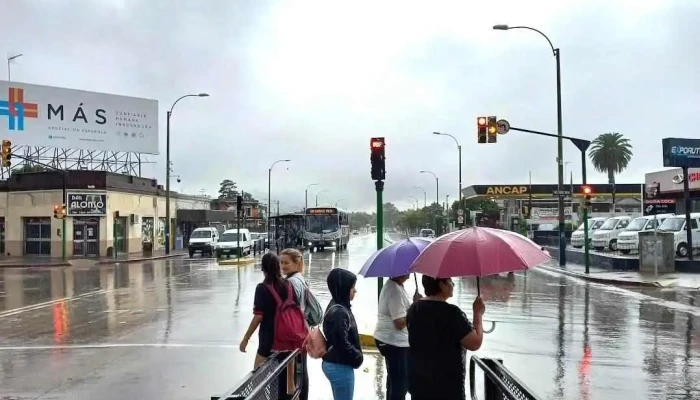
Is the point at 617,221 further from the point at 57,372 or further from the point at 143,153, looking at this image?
the point at 143,153

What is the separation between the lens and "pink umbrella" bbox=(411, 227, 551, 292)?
15.3 feet

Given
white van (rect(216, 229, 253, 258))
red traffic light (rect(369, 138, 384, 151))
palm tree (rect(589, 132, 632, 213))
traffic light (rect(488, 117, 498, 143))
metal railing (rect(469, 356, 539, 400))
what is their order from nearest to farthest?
metal railing (rect(469, 356, 539, 400)) → red traffic light (rect(369, 138, 384, 151)) → traffic light (rect(488, 117, 498, 143)) → white van (rect(216, 229, 253, 258)) → palm tree (rect(589, 132, 632, 213))

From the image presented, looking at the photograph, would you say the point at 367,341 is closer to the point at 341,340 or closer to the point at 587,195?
the point at 341,340

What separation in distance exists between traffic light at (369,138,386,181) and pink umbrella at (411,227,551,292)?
22.4ft

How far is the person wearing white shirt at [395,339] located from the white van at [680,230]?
26.9 m

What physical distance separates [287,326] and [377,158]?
246 inches

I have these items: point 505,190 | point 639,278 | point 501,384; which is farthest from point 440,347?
point 505,190

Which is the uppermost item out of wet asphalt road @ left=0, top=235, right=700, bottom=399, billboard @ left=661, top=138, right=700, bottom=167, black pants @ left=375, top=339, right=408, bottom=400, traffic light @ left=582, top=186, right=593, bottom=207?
billboard @ left=661, top=138, right=700, bottom=167

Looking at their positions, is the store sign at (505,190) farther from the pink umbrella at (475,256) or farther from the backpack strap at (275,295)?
the pink umbrella at (475,256)

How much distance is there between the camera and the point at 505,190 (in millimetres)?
85625

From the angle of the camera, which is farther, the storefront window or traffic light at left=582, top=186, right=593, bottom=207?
the storefront window

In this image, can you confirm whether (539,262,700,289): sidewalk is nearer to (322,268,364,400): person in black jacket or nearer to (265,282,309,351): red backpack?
(265,282,309,351): red backpack

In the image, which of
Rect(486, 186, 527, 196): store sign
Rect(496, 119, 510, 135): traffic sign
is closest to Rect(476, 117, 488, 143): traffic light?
Rect(496, 119, 510, 135): traffic sign

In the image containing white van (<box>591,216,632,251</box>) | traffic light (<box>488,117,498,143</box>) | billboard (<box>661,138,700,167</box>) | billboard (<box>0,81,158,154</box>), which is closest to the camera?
traffic light (<box>488,117,498,143</box>)
